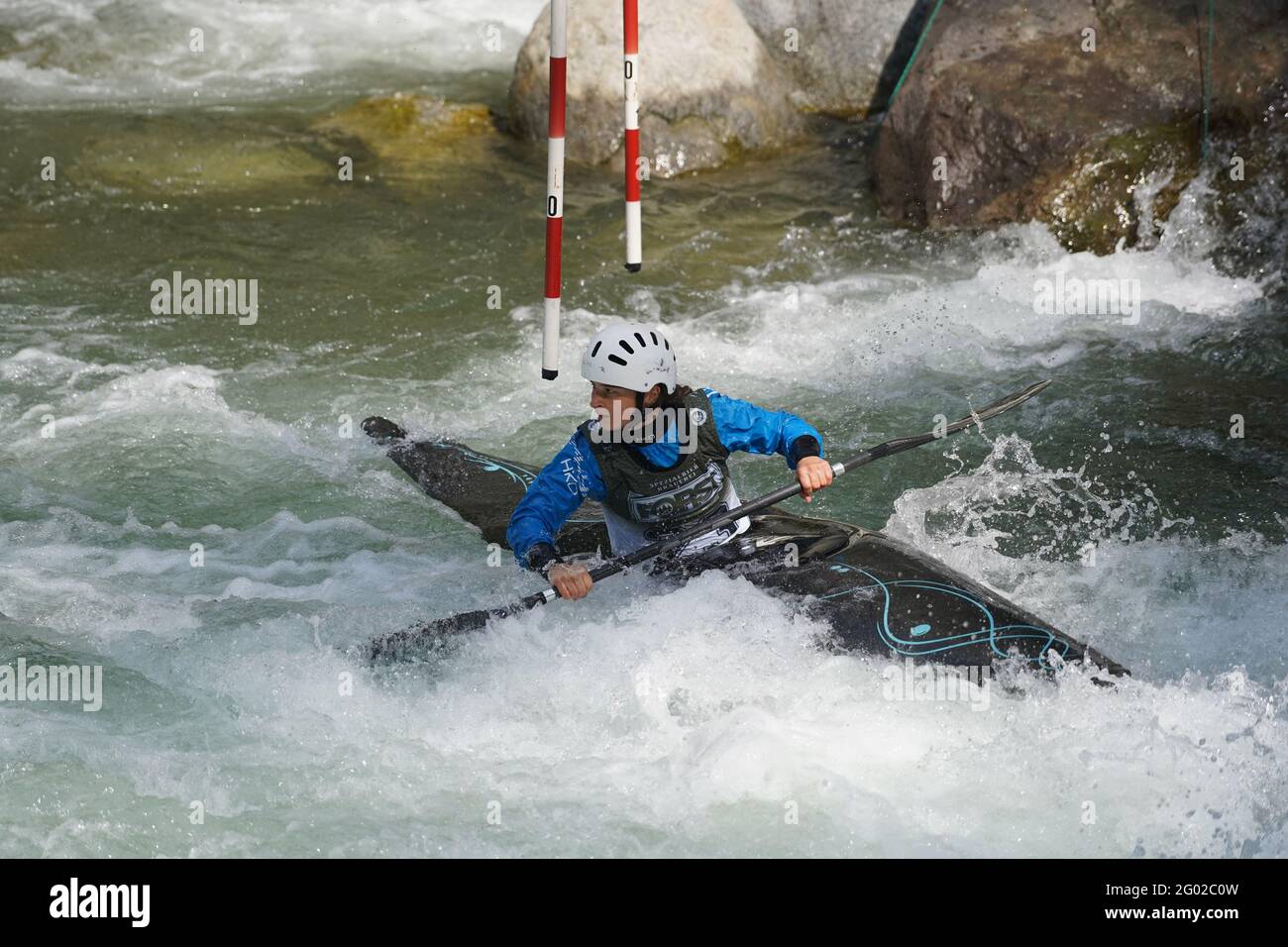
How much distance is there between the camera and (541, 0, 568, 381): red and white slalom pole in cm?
542

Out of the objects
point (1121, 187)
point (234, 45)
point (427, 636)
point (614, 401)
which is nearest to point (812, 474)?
point (614, 401)

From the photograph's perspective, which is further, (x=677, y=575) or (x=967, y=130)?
(x=967, y=130)

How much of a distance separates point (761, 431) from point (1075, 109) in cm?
428

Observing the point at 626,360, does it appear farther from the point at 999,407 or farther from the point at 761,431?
the point at 999,407

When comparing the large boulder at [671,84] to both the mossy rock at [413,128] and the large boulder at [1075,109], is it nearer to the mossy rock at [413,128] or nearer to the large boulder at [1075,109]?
the mossy rock at [413,128]

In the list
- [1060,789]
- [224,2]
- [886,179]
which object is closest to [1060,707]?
[1060,789]

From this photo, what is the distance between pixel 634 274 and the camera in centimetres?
796

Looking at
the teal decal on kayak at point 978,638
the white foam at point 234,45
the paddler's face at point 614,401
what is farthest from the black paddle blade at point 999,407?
the white foam at point 234,45

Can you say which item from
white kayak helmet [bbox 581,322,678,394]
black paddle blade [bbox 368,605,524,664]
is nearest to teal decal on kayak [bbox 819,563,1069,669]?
white kayak helmet [bbox 581,322,678,394]

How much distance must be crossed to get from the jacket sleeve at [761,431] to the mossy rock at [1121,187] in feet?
12.5

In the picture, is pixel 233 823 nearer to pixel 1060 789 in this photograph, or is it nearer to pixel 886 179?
pixel 1060 789

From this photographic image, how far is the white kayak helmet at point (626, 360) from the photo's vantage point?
4.38 metres

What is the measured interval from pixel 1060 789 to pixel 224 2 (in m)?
10.9

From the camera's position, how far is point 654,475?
4.59 meters
